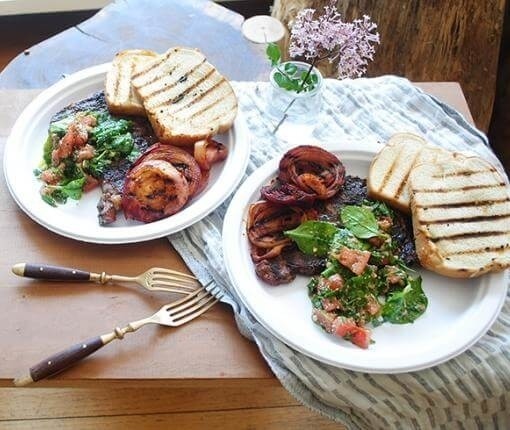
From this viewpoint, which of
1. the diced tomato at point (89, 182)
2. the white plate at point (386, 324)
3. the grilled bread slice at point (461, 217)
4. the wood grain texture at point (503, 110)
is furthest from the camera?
the wood grain texture at point (503, 110)

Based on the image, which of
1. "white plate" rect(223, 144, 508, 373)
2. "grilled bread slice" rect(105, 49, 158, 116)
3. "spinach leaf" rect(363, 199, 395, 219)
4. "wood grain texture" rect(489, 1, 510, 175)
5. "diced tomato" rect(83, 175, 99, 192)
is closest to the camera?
"white plate" rect(223, 144, 508, 373)

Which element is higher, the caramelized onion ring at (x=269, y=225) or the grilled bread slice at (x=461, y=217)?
the grilled bread slice at (x=461, y=217)

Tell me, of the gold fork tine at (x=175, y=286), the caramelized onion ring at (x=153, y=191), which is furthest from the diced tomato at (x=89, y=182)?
the gold fork tine at (x=175, y=286)

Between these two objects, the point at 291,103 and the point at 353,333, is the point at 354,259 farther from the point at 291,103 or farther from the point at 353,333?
the point at 291,103

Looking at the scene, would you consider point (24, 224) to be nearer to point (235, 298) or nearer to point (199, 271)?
point (199, 271)

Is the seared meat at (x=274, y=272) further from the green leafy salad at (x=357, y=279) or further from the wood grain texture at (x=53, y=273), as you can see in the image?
the wood grain texture at (x=53, y=273)

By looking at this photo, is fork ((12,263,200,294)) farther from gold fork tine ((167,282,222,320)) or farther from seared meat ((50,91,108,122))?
seared meat ((50,91,108,122))

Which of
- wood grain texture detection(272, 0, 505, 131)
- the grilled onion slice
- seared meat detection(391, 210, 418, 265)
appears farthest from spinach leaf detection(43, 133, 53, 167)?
wood grain texture detection(272, 0, 505, 131)
